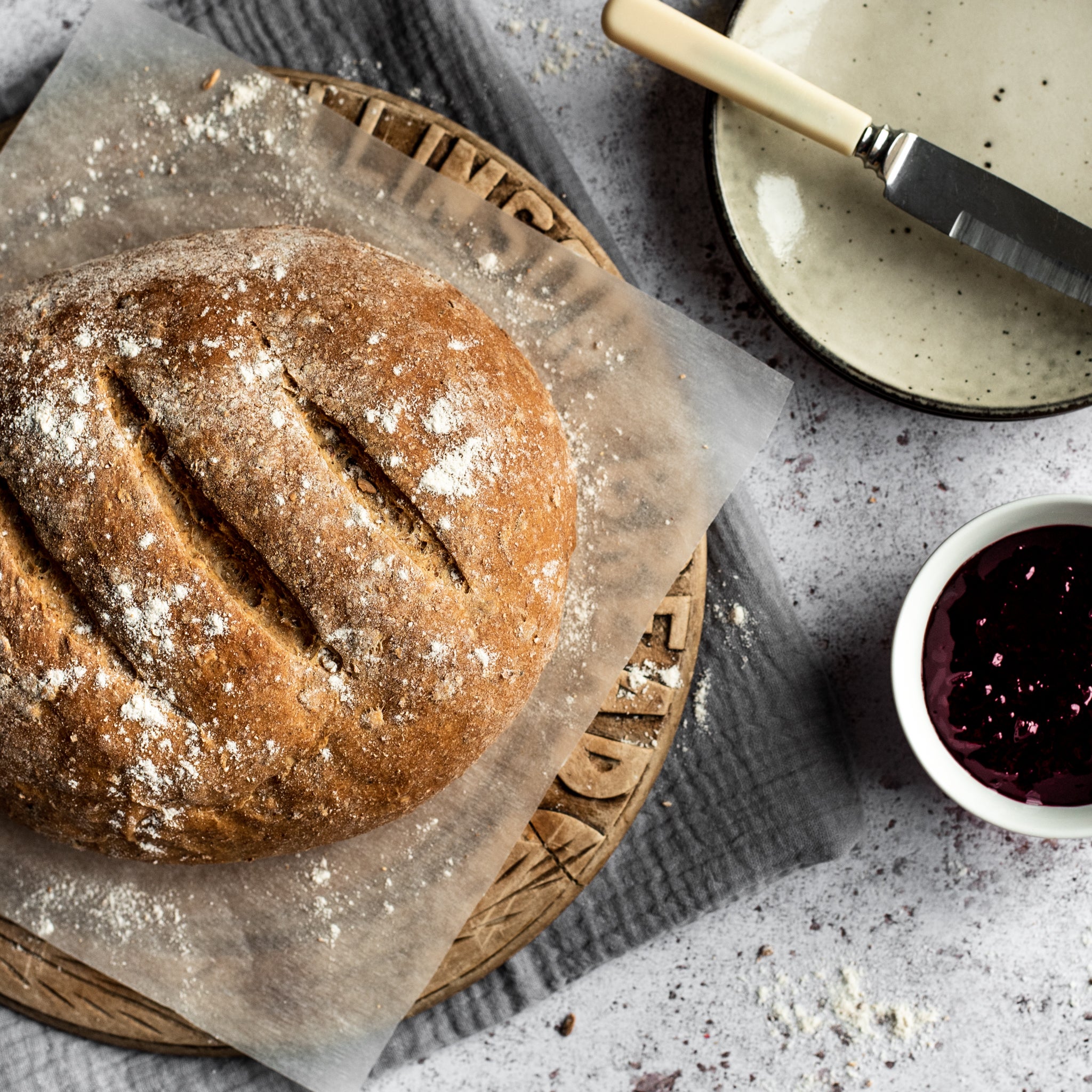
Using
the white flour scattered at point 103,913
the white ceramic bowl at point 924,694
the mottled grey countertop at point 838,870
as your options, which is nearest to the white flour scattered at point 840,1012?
the mottled grey countertop at point 838,870

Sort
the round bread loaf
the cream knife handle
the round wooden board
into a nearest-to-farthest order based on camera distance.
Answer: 1. the round bread loaf
2. the cream knife handle
3. the round wooden board

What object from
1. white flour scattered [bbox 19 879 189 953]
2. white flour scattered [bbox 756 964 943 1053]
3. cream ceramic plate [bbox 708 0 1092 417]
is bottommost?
white flour scattered [bbox 19 879 189 953]

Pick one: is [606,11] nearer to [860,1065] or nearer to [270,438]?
[270,438]

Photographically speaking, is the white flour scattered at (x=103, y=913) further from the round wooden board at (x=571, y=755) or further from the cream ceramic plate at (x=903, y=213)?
the cream ceramic plate at (x=903, y=213)

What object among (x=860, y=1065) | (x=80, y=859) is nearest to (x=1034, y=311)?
(x=860, y=1065)

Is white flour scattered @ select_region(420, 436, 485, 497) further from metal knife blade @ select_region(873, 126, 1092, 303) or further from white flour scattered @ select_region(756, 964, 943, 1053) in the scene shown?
white flour scattered @ select_region(756, 964, 943, 1053)

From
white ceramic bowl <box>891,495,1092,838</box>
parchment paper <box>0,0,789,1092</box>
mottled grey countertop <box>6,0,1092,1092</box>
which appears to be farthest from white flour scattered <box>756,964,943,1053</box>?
parchment paper <box>0,0,789,1092</box>
